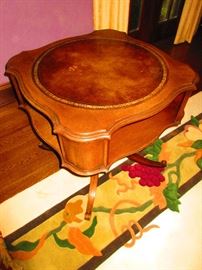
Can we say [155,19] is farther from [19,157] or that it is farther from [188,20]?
[19,157]

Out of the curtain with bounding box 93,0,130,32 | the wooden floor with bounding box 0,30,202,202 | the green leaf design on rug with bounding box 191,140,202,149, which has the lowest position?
the wooden floor with bounding box 0,30,202,202

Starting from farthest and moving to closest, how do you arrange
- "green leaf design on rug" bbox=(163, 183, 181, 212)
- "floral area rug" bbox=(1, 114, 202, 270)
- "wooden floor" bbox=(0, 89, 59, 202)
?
"wooden floor" bbox=(0, 89, 59, 202), "green leaf design on rug" bbox=(163, 183, 181, 212), "floral area rug" bbox=(1, 114, 202, 270)

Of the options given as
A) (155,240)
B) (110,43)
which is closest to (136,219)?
(155,240)

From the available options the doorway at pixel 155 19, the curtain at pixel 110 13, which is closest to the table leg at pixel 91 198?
the curtain at pixel 110 13

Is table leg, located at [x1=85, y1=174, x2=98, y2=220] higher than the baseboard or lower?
higher

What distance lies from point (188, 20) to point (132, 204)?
3.17m

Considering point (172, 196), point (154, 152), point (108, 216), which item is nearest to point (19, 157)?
point (108, 216)

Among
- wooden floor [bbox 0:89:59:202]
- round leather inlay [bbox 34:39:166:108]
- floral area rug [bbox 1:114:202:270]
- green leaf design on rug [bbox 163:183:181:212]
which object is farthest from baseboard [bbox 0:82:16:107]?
green leaf design on rug [bbox 163:183:181:212]

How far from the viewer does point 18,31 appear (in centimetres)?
246

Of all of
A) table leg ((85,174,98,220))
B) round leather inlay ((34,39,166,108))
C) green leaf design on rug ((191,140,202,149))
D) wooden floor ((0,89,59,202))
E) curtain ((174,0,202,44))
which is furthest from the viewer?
curtain ((174,0,202,44))

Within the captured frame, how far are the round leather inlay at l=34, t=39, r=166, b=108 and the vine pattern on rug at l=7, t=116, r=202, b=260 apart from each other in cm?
83

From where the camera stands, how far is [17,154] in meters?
2.22

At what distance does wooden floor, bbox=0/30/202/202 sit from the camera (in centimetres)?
201

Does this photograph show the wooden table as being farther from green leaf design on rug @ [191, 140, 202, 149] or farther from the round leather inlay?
green leaf design on rug @ [191, 140, 202, 149]
